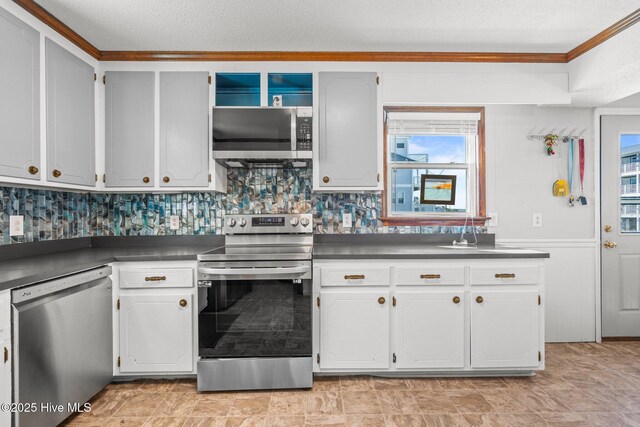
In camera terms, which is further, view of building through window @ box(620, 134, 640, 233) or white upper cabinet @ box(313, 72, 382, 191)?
view of building through window @ box(620, 134, 640, 233)

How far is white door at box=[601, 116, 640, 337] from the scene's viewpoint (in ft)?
10.4

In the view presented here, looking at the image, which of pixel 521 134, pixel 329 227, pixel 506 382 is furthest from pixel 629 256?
pixel 329 227

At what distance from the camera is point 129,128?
266cm

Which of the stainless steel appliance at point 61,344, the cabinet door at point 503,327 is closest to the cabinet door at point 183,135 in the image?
the stainless steel appliance at point 61,344

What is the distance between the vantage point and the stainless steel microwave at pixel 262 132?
8.36 ft

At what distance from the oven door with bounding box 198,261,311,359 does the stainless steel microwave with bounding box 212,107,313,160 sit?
82 centimetres

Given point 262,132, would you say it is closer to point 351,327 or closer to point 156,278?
point 156,278

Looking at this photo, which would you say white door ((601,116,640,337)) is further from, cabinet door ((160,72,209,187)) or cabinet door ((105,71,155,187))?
cabinet door ((105,71,155,187))

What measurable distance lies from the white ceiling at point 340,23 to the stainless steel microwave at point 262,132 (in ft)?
1.70

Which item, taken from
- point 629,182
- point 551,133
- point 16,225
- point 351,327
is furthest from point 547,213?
point 16,225

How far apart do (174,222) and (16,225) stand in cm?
99

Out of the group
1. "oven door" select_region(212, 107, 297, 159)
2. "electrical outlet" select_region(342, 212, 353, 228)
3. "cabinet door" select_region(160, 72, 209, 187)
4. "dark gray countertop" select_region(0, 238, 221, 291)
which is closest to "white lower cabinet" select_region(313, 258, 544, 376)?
"electrical outlet" select_region(342, 212, 353, 228)

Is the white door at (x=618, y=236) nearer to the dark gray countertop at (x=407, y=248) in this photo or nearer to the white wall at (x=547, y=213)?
the white wall at (x=547, y=213)

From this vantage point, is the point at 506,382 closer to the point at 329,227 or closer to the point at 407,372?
the point at 407,372
